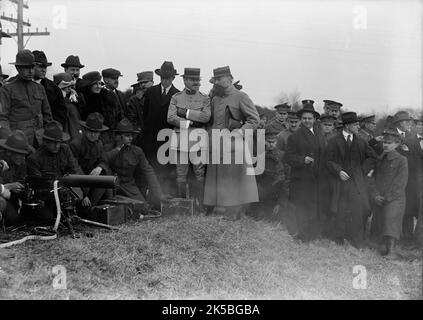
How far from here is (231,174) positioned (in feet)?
23.2

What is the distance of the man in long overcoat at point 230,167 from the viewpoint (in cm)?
704

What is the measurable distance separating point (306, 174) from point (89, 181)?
9.99 feet

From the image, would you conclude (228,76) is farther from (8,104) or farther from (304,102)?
(8,104)

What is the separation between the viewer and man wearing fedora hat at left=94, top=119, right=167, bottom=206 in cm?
739

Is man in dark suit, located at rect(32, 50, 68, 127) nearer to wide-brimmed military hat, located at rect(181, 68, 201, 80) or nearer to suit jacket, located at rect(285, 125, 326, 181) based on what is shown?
wide-brimmed military hat, located at rect(181, 68, 201, 80)

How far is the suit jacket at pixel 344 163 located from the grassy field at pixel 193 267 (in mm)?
1035

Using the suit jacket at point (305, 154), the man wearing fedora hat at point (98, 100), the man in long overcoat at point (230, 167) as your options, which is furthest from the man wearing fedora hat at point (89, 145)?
the suit jacket at point (305, 154)

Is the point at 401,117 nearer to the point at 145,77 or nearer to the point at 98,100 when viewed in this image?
the point at 145,77

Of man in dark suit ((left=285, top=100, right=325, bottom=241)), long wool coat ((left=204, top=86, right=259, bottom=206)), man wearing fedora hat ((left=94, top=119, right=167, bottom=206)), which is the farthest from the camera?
man wearing fedora hat ((left=94, top=119, right=167, bottom=206))

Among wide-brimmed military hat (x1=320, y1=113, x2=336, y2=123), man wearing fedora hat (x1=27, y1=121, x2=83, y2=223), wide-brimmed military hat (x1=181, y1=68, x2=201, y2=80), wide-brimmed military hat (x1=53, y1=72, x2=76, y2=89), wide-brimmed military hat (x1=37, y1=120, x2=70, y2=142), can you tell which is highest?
wide-brimmed military hat (x1=181, y1=68, x2=201, y2=80)

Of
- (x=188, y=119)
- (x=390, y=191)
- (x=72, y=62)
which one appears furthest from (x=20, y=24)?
(x=390, y=191)

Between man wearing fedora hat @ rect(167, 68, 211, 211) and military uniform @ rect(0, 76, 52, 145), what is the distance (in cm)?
184

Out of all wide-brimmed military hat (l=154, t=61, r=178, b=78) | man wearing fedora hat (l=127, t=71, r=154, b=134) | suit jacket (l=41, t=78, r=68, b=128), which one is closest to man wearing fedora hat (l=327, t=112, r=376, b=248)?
wide-brimmed military hat (l=154, t=61, r=178, b=78)

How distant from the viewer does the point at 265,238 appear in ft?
20.9
